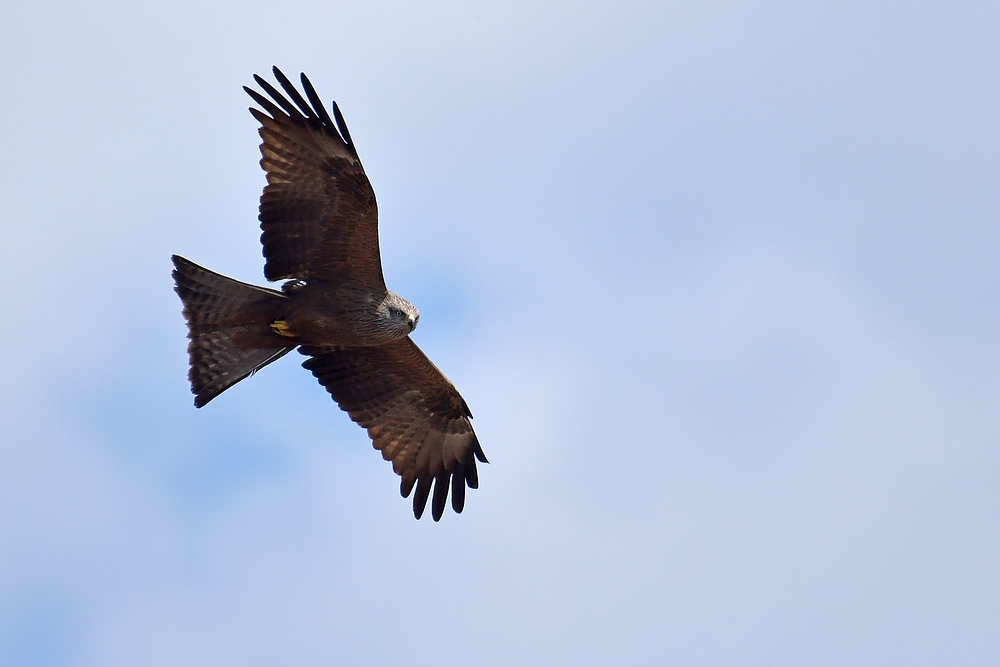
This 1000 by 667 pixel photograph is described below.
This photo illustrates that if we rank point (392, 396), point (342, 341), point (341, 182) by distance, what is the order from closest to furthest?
point (341, 182) → point (342, 341) → point (392, 396)

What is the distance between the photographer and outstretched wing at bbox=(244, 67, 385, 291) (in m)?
13.3

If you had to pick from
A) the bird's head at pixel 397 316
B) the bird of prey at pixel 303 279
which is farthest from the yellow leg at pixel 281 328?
the bird's head at pixel 397 316

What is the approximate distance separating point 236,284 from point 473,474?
3787 mm

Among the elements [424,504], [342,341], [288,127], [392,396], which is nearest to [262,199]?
[288,127]

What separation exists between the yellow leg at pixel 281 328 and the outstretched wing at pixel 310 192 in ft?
1.70

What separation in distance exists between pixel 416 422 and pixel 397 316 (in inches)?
91.0

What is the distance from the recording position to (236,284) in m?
13.6

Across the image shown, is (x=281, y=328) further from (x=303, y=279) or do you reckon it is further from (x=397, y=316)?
(x=397, y=316)

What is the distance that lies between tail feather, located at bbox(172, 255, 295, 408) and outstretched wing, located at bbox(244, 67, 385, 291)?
39cm

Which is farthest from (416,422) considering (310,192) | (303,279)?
(310,192)

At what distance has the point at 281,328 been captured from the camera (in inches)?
551

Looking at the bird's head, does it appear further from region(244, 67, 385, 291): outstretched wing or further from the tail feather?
the tail feather

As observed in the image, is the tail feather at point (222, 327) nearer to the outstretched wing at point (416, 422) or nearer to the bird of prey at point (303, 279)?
the bird of prey at point (303, 279)

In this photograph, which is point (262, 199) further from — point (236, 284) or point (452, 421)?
point (452, 421)
